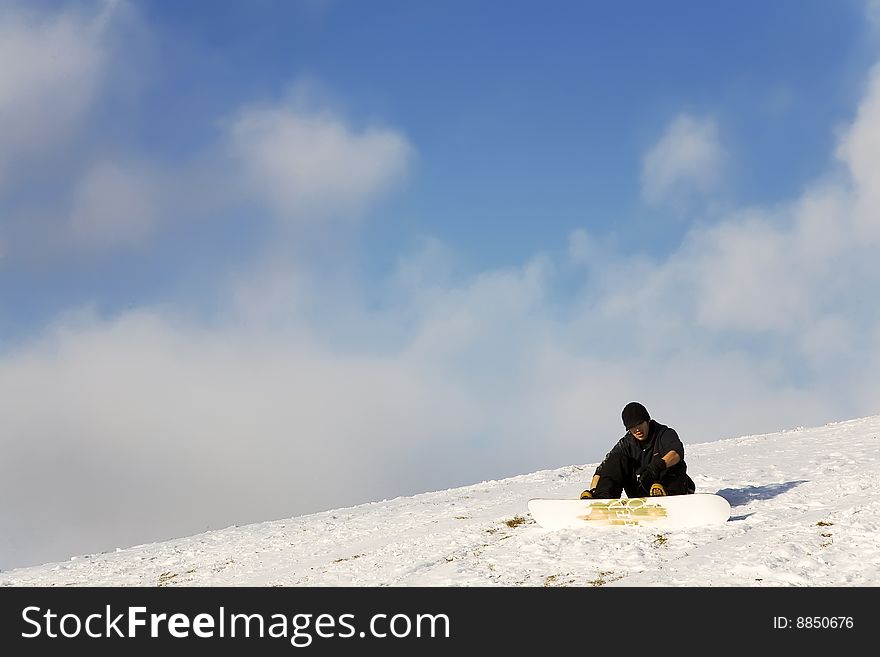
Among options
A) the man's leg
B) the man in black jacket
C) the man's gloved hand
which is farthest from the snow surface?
the man's gloved hand

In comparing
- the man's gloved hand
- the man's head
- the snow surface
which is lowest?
the snow surface

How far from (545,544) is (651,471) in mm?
1916

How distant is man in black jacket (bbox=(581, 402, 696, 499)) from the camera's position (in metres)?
11.0

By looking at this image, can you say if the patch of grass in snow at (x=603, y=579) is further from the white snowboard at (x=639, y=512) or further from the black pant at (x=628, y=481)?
the black pant at (x=628, y=481)

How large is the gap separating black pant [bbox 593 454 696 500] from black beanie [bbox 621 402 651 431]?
515 mm

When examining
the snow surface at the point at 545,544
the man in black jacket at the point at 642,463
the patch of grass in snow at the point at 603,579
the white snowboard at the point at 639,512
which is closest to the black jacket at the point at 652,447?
the man in black jacket at the point at 642,463

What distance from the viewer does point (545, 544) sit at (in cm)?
1016

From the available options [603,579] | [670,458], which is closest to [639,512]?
[670,458]

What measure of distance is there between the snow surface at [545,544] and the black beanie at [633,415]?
1.45 metres

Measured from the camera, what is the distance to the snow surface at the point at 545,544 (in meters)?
8.45

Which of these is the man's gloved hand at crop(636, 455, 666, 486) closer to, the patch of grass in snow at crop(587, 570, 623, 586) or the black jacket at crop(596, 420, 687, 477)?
the black jacket at crop(596, 420, 687, 477)

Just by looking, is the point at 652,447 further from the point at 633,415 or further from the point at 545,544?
the point at 545,544

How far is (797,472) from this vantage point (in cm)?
1428
